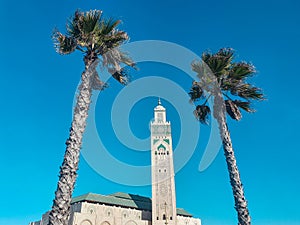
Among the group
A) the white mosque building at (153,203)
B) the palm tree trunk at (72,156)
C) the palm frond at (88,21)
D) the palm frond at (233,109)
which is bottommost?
the palm tree trunk at (72,156)

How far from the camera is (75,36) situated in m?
12.4

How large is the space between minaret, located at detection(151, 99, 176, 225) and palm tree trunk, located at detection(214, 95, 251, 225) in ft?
191

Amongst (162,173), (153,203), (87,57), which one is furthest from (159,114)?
(87,57)

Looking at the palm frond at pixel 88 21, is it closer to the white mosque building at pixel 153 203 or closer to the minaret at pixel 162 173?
the white mosque building at pixel 153 203

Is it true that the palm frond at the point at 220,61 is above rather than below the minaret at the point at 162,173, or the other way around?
below

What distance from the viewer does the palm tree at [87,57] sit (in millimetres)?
9672

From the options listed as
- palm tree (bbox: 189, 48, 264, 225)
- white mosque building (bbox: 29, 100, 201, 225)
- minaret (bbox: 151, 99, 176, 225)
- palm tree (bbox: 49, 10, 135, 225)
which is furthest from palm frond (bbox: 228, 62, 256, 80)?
minaret (bbox: 151, 99, 176, 225)

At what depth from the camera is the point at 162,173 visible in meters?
72.9

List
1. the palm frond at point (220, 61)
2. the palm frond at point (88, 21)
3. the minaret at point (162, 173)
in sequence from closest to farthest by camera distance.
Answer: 1. the palm frond at point (88, 21)
2. the palm frond at point (220, 61)
3. the minaret at point (162, 173)

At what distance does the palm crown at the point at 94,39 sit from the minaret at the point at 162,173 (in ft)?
201

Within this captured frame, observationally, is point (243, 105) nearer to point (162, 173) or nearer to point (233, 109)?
point (233, 109)

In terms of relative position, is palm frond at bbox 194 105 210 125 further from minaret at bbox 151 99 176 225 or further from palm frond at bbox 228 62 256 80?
minaret at bbox 151 99 176 225

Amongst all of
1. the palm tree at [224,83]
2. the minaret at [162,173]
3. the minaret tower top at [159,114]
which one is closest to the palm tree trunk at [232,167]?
the palm tree at [224,83]

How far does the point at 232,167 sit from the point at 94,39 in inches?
343
